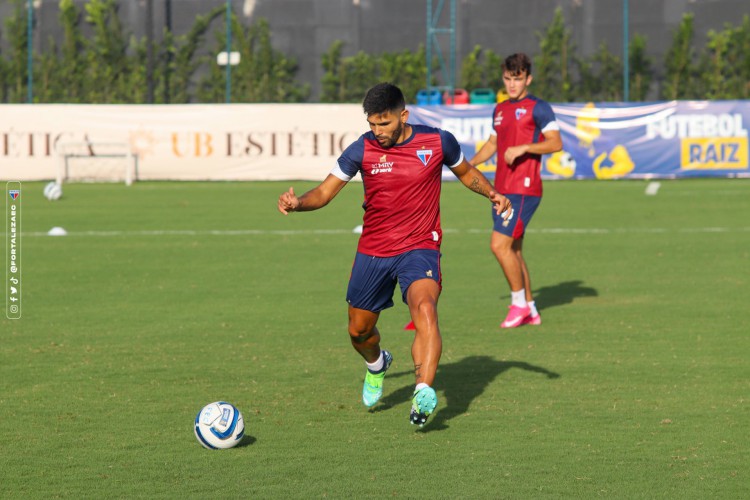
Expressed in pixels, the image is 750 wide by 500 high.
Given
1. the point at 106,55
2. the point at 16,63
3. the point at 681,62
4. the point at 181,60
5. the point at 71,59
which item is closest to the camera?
the point at 681,62

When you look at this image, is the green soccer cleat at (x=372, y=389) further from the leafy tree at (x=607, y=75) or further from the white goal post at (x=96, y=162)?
the leafy tree at (x=607, y=75)

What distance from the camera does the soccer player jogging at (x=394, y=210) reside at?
7211 mm

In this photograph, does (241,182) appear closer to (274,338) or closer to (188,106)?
(188,106)

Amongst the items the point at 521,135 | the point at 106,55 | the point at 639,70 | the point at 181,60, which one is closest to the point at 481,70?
the point at 639,70

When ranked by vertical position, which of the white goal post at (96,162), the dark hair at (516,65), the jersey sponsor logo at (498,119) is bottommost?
the white goal post at (96,162)

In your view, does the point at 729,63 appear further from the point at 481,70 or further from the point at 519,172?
the point at 519,172

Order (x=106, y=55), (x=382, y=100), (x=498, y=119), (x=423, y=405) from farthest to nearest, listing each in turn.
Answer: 1. (x=106, y=55)
2. (x=498, y=119)
3. (x=382, y=100)
4. (x=423, y=405)

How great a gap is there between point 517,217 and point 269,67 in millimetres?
31700

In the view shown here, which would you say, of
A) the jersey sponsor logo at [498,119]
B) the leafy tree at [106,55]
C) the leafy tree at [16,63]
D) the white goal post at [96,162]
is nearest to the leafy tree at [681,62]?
the leafy tree at [106,55]

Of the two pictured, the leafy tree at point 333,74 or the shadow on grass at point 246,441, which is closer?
the shadow on grass at point 246,441

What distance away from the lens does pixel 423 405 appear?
6.55 metres

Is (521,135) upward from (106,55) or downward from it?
downward

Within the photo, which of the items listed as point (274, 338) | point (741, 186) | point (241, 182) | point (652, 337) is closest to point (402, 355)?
point (274, 338)

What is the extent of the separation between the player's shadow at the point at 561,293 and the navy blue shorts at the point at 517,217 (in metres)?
1.23
